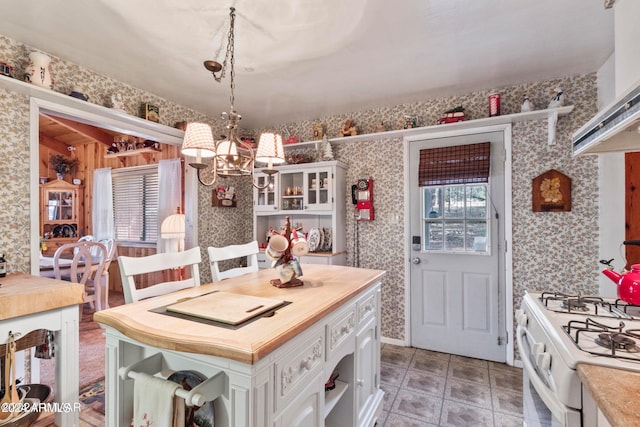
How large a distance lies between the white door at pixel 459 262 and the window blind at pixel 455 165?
67 millimetres

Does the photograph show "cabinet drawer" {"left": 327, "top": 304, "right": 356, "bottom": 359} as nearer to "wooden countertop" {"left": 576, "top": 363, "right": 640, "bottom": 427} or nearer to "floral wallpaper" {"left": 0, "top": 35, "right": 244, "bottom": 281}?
"wooden countertop" {"left": 576, "top": 363, "right": 640, "bottom": 427}

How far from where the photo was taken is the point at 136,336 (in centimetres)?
104

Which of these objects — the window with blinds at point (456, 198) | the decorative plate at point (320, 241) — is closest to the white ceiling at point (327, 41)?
the window with blinds at point (456, 198)

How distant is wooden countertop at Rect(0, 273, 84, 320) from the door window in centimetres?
292

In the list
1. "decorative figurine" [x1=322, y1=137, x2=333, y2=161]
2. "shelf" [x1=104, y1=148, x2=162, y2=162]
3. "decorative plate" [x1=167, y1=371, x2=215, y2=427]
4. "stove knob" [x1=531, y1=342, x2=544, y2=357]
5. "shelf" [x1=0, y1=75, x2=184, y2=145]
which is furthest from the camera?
"shelf" [x1=104, y1=148, x2=162, y2=162]

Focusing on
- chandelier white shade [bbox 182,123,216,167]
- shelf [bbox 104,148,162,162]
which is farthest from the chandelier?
shelf [bbox 104,148,162,162]

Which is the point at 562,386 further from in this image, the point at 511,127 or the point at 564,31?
the point at 511,127

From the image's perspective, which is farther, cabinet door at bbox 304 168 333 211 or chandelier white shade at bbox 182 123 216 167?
cabinet door at bbox 304 168 333 211

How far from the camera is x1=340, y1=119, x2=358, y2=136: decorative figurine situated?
11.0ft

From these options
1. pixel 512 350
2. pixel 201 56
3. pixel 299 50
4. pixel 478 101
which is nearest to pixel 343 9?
pixel 299 50

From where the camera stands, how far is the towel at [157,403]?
0.98m

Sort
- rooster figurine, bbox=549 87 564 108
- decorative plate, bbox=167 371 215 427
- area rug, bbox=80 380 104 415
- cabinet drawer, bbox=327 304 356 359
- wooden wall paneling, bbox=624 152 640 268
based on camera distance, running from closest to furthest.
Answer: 1. decorative plate, bbox=167 371 215 427
2. cabinet drawer, bbox=327 304 356 359
3. wooden wall paneling, bbox=624 152 640 268
4. area rug, bbox=80 380 104 415
5. rooster figurine, bbox=549 87 564 108

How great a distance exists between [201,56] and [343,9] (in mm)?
1139

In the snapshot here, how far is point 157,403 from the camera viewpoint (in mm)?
1000
